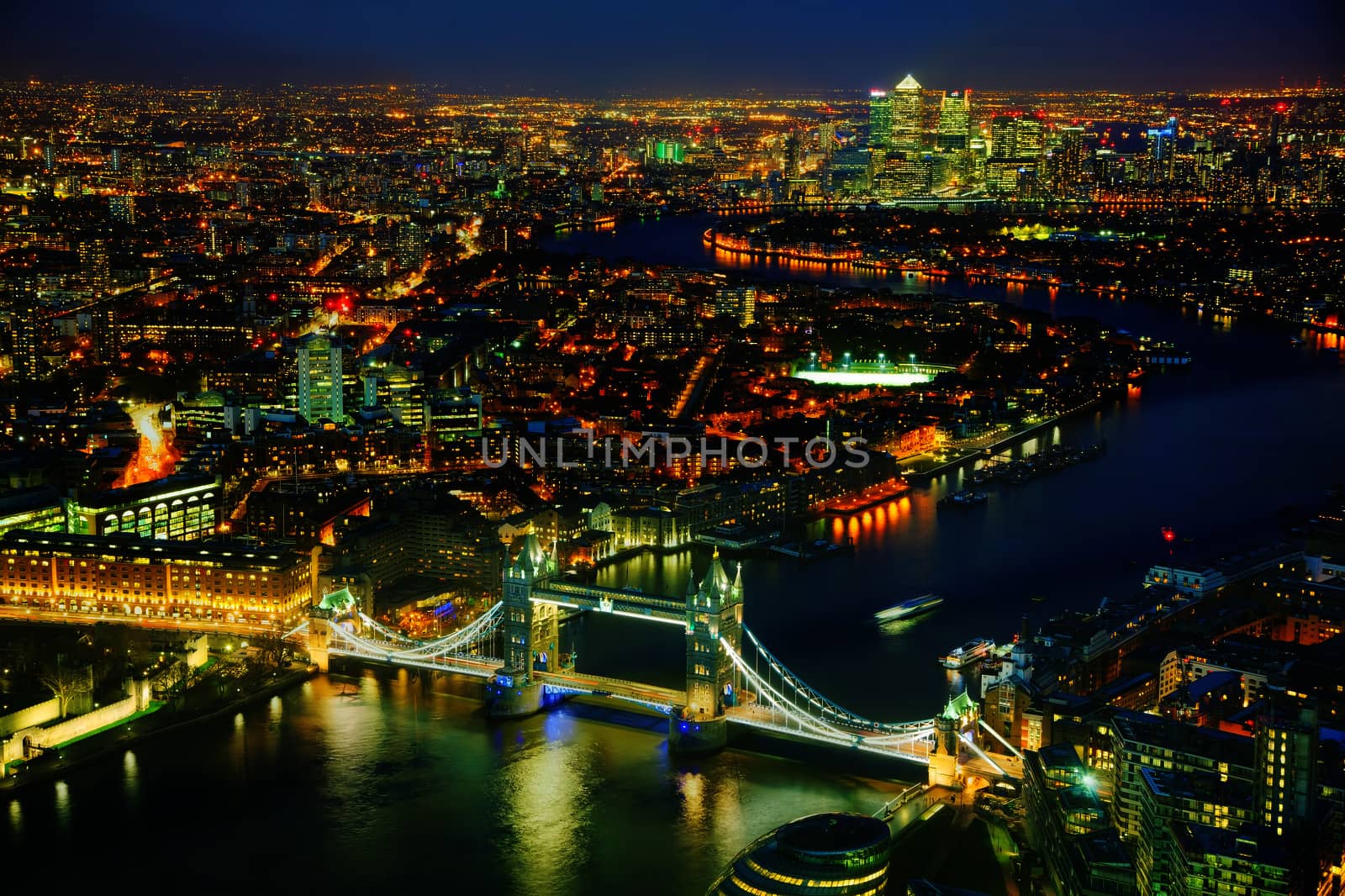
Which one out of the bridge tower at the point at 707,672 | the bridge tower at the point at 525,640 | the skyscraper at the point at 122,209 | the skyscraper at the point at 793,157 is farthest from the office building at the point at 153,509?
the skyscraper at the point at 793,157

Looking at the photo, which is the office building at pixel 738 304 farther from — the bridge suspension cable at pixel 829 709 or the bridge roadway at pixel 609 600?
the bridge roadway at pixel 609 600

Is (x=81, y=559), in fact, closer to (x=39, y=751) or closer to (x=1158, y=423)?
(x=39, y=751)

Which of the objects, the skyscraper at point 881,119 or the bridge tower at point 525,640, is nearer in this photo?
the bridge tower at point 525,640

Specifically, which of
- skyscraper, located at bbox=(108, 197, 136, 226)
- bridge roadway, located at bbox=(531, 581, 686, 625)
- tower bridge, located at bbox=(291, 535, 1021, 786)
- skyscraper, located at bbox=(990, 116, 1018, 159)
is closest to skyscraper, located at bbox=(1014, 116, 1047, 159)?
skyscraper, located at bbox=(990, 116, 1018, 159)

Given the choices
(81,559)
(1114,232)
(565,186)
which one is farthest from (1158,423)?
(565,186)

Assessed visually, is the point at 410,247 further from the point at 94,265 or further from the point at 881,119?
the point at 881,119

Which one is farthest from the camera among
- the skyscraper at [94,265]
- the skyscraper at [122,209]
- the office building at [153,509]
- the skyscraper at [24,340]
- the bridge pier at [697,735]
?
the skyscraper at [122,209]

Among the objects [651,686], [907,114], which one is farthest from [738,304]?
[907,114]
